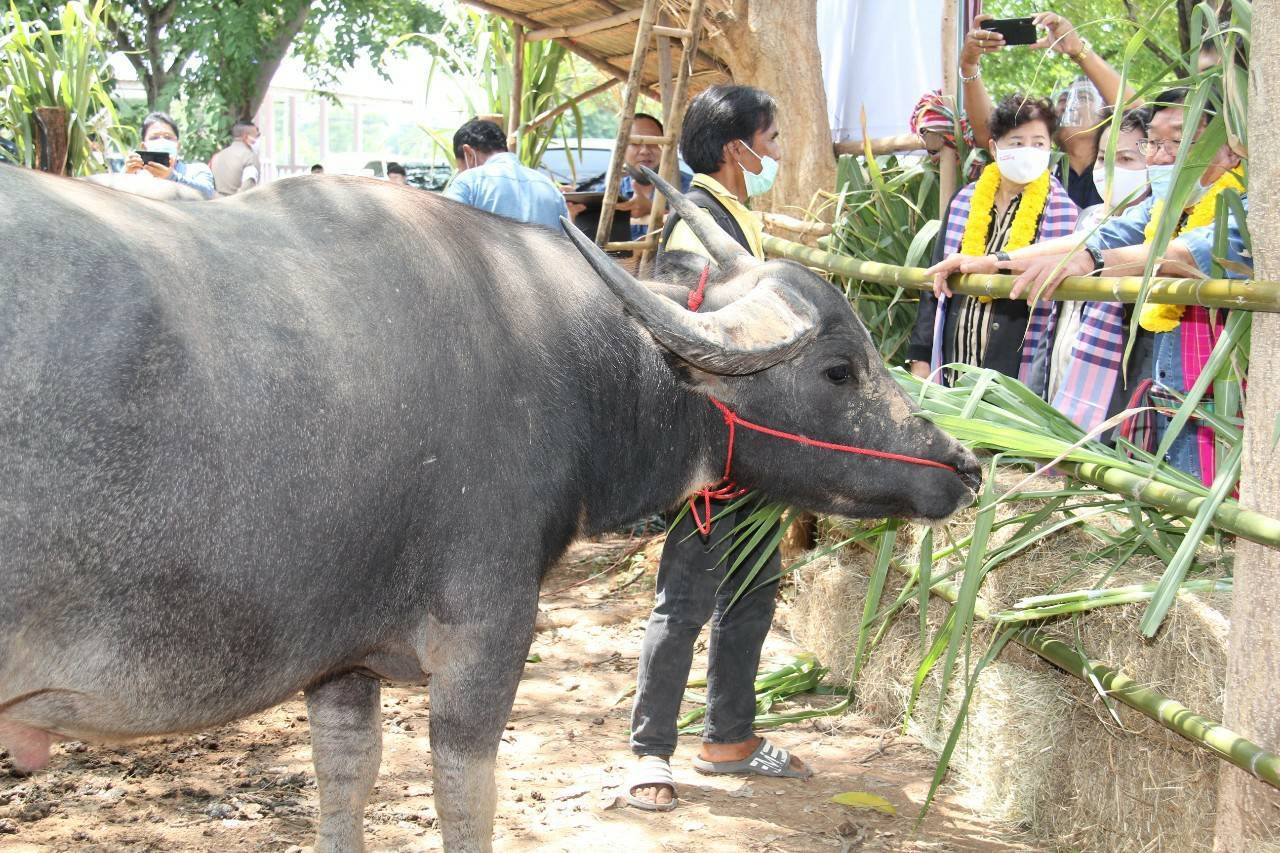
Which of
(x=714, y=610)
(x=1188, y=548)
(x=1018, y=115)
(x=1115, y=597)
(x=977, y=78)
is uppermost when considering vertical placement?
(x=977, y=78)

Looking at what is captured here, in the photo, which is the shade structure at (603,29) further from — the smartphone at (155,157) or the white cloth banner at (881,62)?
the smartphone at (155,157)

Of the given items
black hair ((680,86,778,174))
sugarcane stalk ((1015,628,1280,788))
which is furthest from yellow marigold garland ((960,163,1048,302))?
sugarcane stalk ((1015,628,1280,788))

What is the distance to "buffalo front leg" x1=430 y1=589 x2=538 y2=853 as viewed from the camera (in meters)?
2.79

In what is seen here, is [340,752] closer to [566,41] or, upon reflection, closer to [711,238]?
[711,238]

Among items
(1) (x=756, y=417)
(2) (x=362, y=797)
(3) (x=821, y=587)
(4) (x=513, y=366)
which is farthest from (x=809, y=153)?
(2) (x=362, y=797)

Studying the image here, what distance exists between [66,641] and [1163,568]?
8.63ft

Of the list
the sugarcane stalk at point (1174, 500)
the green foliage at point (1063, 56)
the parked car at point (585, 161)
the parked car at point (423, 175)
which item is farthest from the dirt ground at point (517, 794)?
the green foliage at point (1063, 56)

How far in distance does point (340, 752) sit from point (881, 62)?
4.45 metres

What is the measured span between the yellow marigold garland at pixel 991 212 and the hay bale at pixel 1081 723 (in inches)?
46.7

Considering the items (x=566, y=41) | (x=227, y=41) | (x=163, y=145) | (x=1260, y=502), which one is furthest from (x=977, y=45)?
(x=227, y=41)

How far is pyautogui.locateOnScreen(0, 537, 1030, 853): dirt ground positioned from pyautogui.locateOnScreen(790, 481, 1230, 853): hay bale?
0.18 m

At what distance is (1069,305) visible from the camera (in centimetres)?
452

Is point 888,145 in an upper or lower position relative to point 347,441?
upper

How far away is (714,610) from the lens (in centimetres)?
411
